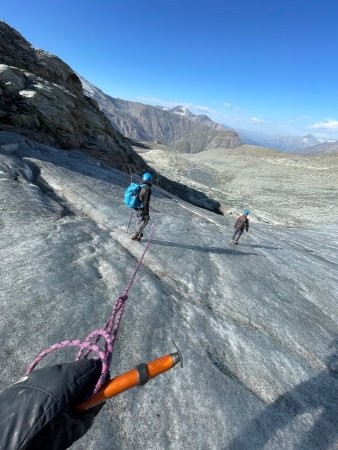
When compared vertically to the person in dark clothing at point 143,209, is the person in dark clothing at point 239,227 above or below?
below

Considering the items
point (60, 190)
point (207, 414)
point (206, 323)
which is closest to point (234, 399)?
point (207, 414)

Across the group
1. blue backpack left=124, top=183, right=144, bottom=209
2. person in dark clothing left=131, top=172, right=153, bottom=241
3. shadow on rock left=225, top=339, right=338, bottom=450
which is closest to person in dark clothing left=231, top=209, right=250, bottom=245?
person in dark clothing left=131, top=172, right=153, bottom=241

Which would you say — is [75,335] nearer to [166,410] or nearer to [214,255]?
[166,410]

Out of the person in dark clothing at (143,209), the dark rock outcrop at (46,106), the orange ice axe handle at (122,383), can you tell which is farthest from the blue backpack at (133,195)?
the dark rock outcrop at (46,106)

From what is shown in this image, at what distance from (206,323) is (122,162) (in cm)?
3140

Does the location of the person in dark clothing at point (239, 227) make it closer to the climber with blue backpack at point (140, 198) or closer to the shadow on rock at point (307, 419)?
the climber with blue backpack at point (140, 198)

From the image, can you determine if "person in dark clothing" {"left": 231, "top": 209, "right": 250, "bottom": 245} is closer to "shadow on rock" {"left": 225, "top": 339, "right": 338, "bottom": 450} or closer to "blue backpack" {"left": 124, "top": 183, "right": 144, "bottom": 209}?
"blue backpack" {"left": 124, "top": 183, "right": 144, "bottom": 209}

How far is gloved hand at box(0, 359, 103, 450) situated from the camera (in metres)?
2.64

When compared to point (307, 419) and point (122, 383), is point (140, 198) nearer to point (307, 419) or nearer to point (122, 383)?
point (307, 419)

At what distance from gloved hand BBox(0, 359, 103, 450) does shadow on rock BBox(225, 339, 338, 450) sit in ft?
14.5

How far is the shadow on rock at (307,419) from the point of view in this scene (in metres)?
6.33

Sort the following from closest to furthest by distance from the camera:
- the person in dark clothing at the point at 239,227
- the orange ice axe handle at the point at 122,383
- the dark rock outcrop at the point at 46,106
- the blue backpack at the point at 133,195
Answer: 1. the orange ice axe handle at the point at 122,383
2. the blue backpack at the point at 133,195
3. the person in dark clothing at the point at 239,227
4. the dark rock outcrop at the point at 46,106

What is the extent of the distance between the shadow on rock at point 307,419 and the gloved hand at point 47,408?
14.5 feet

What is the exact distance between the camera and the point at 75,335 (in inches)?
292
